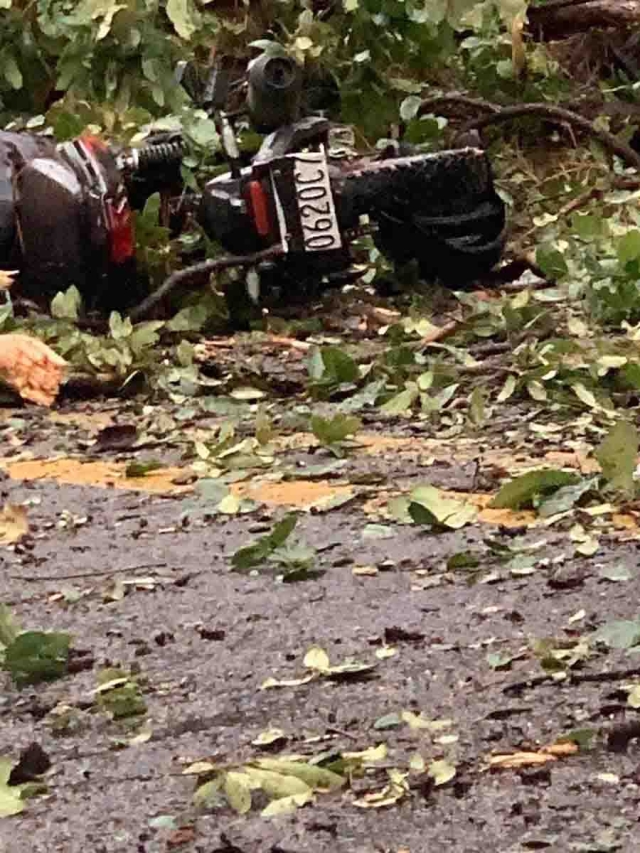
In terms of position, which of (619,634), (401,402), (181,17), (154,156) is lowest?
(401,402)

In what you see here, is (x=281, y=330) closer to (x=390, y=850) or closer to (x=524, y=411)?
(x=524, y=411)

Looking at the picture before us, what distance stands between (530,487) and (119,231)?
5.56 ft

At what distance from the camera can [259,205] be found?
407cm

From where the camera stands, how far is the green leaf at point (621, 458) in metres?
2.37

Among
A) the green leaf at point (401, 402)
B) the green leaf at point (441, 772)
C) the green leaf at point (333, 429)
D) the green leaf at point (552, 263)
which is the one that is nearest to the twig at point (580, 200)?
the green leaf at point (552, 263)

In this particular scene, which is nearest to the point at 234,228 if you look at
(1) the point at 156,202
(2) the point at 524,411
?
(1) the point at 156,202

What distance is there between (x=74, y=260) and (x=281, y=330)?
59 centimetres

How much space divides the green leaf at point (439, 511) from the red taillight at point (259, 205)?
5.76 ft

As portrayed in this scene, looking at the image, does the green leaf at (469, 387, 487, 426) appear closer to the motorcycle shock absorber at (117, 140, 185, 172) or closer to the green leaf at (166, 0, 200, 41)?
the motorcycle shock absorber at (117, 140, 185, 172)

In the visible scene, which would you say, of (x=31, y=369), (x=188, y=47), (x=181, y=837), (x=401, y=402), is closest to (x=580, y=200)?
(x=188, y=47)

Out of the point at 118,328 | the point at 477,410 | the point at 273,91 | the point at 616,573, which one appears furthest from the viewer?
the point at 273,91

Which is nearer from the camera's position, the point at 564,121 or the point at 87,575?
the point at 87,575

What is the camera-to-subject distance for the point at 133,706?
1709 mm

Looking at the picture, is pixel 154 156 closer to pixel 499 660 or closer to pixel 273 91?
pixel 273 91
